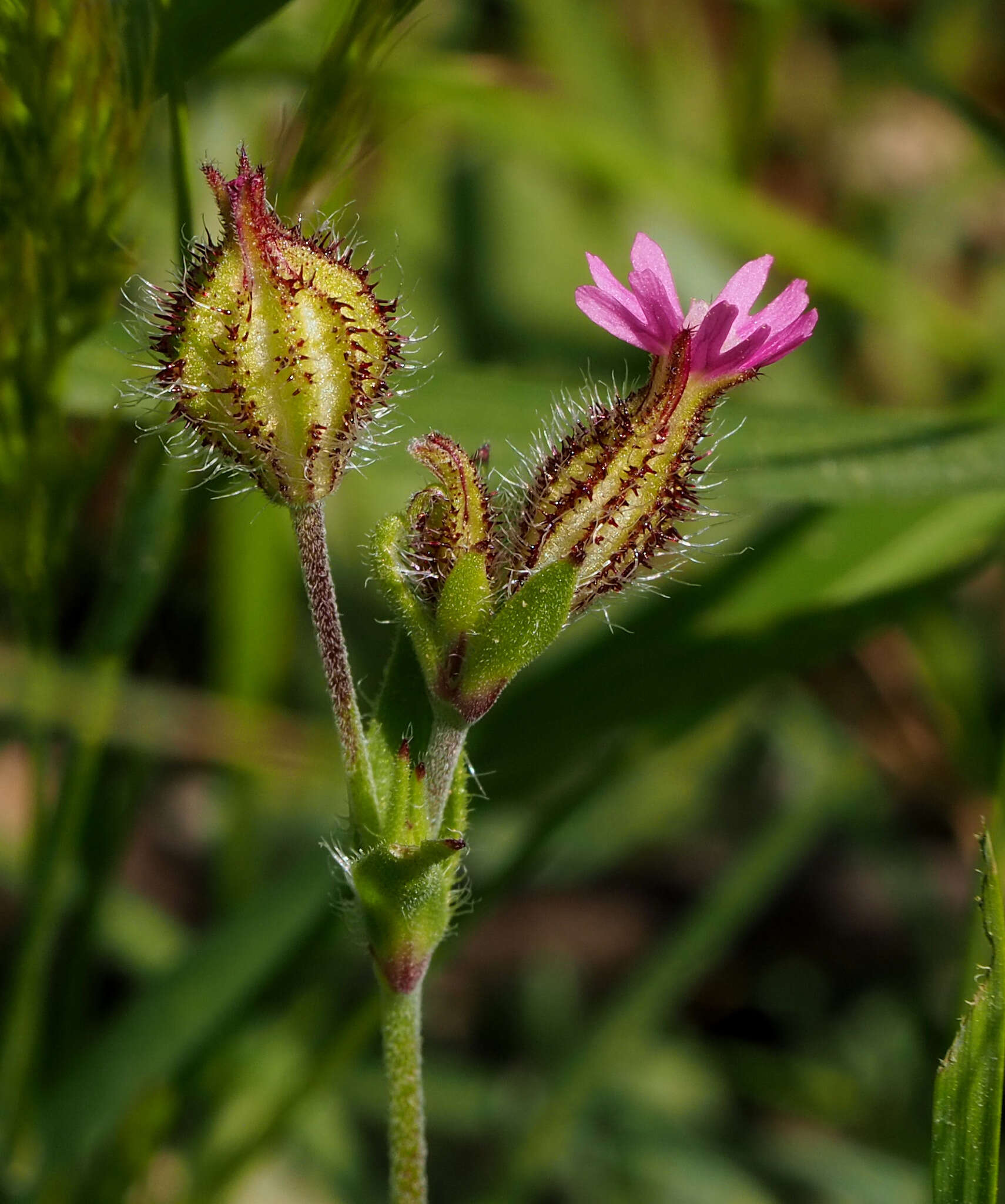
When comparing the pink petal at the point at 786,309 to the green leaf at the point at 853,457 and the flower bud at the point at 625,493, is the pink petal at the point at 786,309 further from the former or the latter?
the green leaf at the point at 853,457

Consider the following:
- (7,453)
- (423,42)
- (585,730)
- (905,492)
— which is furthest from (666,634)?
(423,42)

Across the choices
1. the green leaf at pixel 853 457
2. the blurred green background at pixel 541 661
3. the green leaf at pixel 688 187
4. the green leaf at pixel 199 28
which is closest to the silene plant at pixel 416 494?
the blurred green background at pixel 541 661

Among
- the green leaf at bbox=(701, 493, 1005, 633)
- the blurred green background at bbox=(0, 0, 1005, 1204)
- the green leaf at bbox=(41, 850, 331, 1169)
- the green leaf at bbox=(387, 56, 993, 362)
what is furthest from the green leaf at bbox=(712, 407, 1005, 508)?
the green leaf at bbox=(387, 56, 993, 362)

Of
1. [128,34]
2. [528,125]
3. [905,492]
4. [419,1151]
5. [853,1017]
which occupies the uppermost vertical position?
[528,125]

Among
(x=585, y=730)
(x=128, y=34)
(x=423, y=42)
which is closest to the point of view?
(x=128, y=34)

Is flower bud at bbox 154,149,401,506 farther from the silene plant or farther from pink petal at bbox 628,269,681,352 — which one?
pink petal at bbox 628,269,681,352

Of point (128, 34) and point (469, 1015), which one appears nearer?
point (128, 34)

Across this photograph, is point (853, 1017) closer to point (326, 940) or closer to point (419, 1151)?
point (326, 940)
